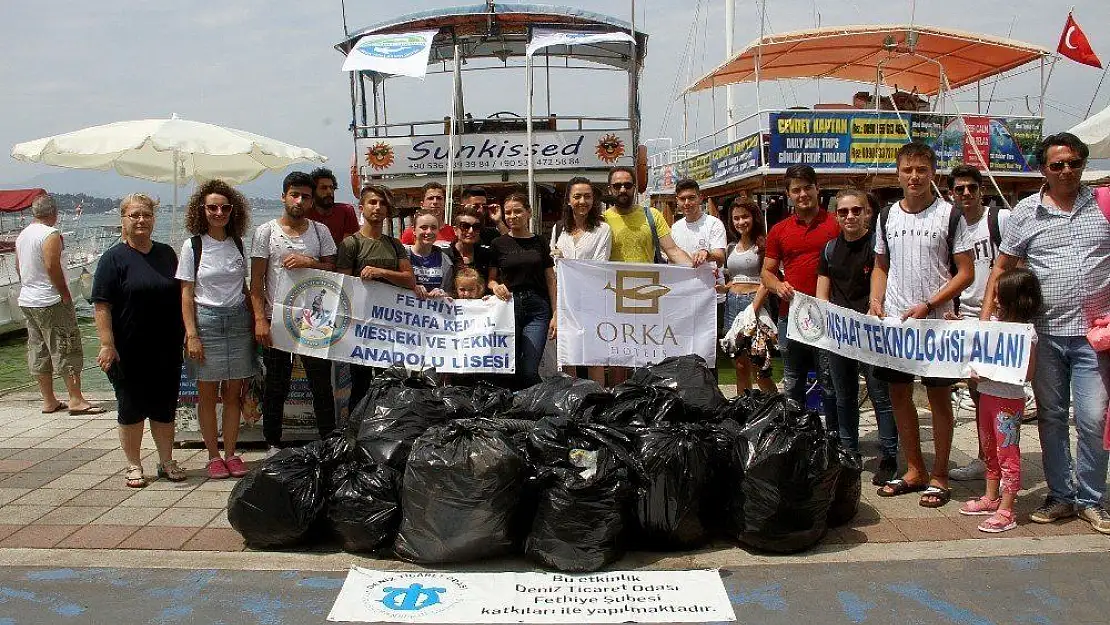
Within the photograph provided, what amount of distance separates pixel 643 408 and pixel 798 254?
69.6 inches

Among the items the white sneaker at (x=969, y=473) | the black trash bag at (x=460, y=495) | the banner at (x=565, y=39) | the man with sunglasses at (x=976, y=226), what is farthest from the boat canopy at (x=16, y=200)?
the white sneaker at (x=969, y=473)

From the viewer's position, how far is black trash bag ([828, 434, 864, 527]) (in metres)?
4.11

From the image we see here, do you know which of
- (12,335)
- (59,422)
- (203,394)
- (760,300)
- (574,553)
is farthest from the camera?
(12,335)

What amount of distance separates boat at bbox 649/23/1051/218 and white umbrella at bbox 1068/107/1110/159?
2.59 meters

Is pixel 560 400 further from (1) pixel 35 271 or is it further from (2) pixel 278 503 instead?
(1) pixel 35 271

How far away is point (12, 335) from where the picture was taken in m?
14.9

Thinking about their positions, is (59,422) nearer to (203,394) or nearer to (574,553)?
(203,394)

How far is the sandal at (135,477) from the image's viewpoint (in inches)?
197

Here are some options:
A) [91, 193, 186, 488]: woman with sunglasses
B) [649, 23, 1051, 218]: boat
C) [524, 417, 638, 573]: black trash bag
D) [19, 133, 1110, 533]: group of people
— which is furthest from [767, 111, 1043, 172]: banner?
[524, 417, 638, 573]: black trash bag

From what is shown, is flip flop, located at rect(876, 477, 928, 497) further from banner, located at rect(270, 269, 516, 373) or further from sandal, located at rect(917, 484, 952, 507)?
banner, located at rect(270, 269, 516, 373)

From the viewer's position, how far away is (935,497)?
4504 millimetres

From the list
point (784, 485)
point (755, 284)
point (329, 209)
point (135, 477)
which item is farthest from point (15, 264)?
point (784, 485)

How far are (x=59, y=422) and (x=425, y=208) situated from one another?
3784 millimetres

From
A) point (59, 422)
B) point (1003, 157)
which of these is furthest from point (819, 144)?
point (59, 422)
